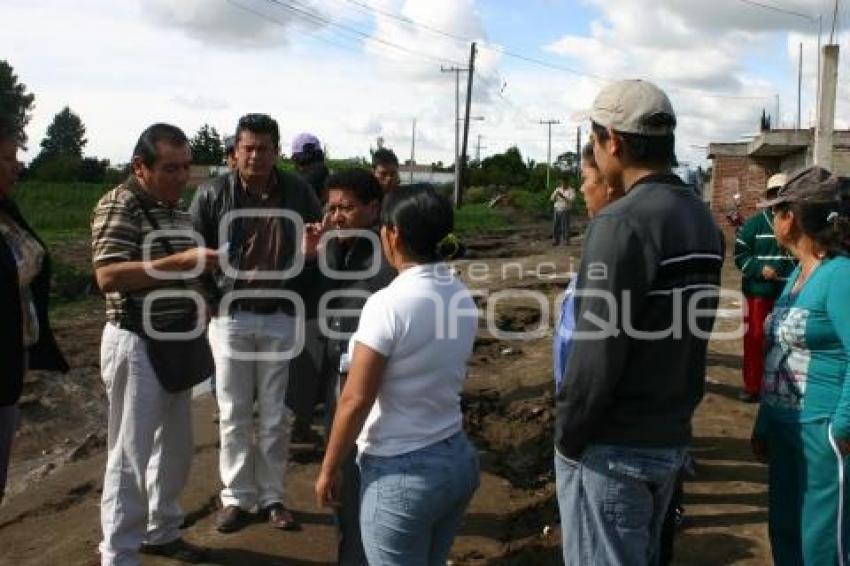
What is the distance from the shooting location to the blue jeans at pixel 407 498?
2418mm

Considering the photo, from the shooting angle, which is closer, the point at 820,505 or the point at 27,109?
the point at 820,505

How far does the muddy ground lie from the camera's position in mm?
4059

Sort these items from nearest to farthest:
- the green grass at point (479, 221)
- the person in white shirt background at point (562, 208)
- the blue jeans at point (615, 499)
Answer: the blue jeans at point (615, 499)
the person in white shirt background at point (562, 208)
the green grass at point (479, 221)

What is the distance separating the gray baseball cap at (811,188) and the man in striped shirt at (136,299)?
7.13 ft

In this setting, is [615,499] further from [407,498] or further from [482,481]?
[482,481]

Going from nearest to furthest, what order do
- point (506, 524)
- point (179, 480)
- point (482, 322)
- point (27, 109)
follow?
point (179, 480), point (506, 524), point (482, 322), point (27, 109)

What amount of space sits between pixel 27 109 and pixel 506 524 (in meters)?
77.9

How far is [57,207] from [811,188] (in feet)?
111

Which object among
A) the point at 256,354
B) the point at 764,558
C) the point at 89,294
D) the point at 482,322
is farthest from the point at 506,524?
the point at 89,294

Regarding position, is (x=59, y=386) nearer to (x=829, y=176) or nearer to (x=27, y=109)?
(x=829, y=176)

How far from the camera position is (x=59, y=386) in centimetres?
756

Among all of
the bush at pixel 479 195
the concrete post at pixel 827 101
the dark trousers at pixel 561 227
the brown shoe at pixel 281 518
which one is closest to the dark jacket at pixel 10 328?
the brown shoe at pixel 281 518

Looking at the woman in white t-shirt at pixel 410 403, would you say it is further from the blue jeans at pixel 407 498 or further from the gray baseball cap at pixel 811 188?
the gray baseball cap at pixel 811 188

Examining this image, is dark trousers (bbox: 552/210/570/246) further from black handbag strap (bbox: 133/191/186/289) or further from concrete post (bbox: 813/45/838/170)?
black handbag strap (bbox: 133/191/186/289)
